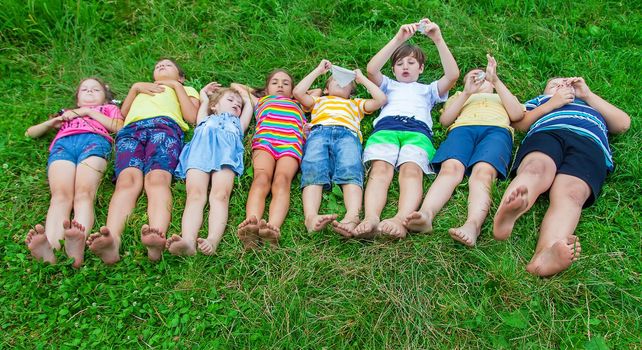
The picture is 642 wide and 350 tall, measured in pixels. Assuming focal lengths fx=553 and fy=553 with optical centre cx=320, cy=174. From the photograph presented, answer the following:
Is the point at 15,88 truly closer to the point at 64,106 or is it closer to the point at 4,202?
the point at 64,106

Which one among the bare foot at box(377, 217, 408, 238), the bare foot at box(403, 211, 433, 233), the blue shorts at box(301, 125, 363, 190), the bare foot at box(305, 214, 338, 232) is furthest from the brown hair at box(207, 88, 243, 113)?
the bare foot at box(403, 211, 433, 233)

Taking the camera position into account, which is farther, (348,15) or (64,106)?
(348,15)

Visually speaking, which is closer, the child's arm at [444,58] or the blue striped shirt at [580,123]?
the blue striped shirt at [580,123]

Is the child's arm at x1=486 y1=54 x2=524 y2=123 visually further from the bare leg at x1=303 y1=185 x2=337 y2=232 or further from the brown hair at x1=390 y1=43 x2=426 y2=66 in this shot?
the bare leg at x1=303 y1=185 x2=337 y2=232

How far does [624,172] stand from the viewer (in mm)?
4086

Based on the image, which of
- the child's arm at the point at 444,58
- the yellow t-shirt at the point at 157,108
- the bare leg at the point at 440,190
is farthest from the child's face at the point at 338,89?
the yellow t-shirt at the point at 157,108

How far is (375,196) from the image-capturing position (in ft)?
12.9

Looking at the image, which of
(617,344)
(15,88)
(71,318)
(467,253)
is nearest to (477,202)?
(467,253)

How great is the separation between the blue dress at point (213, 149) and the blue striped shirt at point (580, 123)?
2.24 m

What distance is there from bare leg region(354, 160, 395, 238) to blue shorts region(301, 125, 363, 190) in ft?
0.34

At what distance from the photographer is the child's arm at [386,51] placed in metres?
4.43

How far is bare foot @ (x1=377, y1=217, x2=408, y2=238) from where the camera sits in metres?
3.47

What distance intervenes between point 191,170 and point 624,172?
10.5 ft

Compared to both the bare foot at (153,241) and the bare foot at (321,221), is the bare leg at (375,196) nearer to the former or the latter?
the bare foot at (321,221)
